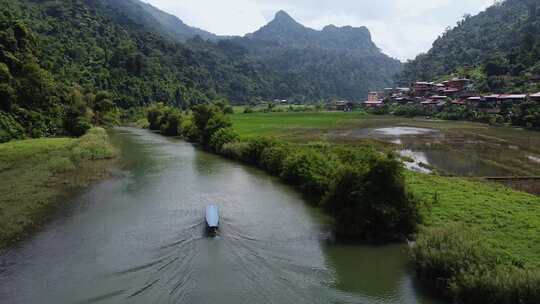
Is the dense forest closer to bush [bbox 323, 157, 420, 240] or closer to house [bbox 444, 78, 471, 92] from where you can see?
bush [bbox 323, 157, 420, 240]

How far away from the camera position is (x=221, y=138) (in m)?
55.6

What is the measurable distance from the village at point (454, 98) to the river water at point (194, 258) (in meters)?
66.2

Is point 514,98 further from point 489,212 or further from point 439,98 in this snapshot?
point 489,212

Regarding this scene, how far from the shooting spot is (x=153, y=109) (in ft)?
317

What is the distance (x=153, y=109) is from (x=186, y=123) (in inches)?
985

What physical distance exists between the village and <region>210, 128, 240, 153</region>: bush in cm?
5347

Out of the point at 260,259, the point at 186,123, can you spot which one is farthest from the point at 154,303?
the point at 186,123

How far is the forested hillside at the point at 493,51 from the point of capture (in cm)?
9644

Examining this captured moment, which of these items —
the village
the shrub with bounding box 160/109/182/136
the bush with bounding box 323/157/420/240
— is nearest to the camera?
the bush with bounding box 323/157/420/240

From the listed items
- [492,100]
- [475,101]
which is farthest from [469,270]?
[475,101]

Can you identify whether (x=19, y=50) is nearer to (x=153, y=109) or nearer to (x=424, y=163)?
(x=153, y=109)

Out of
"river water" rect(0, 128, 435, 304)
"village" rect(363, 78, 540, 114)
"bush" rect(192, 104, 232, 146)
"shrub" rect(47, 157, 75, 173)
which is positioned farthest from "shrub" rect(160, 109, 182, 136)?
"village" rect(363, 78, 540, 114)

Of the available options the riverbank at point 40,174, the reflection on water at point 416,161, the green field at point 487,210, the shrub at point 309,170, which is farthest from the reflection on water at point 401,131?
the riverbank at point 40,174

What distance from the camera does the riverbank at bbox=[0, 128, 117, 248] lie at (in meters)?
25.8
